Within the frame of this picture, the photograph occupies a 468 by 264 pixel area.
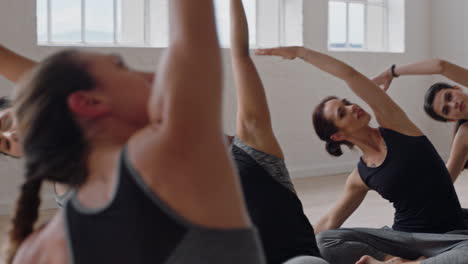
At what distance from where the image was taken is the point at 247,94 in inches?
63.8

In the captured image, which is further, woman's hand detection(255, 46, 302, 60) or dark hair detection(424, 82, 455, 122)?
dark hair detection(424, 82, 455, 122)

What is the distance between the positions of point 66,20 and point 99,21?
297 mm

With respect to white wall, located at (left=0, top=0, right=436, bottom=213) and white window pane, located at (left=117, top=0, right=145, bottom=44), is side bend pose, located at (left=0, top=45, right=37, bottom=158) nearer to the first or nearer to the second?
white wall, located at (left=0, top=0, right=436, bottom=213)

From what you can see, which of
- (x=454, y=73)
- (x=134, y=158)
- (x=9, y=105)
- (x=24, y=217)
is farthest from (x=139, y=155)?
(x=454, y=73)

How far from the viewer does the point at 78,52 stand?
0.75 metres

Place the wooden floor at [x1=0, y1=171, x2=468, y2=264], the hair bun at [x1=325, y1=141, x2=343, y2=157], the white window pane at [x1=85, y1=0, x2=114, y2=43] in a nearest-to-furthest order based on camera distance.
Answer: the hair bun at [x1=325, y1=141, x2=343, y2=157] < the wooden floor at [x1=0, y1=171, x2=468, y2=264] < the white window pane at [x1=85, y1=0, x2=114, y2=43]

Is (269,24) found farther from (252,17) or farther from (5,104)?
(5,104)

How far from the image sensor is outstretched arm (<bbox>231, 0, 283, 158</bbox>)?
63.2 inches

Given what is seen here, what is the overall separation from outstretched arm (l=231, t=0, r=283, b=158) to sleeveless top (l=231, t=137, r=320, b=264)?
0.03 meters

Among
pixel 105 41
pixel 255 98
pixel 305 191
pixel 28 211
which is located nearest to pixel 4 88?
pixel 105 41

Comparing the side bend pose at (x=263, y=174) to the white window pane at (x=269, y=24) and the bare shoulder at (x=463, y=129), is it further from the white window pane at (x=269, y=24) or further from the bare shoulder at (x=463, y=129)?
the white window pane at (x=269, y=24)

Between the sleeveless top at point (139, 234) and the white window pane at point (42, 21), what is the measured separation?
15.0 feet

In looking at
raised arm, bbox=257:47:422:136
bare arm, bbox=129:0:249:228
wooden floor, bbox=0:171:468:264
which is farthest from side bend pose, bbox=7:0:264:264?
wooden floor, bbox=0:171:468:264

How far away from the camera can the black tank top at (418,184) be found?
2.59 meters
